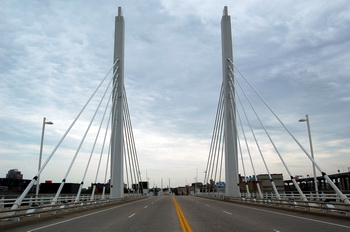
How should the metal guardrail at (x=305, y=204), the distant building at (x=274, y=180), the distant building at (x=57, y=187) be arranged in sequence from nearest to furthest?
the metal guardrail at (x=305, y=204)
the distant building at (x=274, y=180)
the distant building at (x=57, y=187)

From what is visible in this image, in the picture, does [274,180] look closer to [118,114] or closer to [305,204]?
[118,114]

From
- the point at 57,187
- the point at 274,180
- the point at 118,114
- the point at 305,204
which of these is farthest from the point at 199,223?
the point at 57,187

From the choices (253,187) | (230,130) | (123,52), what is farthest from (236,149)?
(253,187)

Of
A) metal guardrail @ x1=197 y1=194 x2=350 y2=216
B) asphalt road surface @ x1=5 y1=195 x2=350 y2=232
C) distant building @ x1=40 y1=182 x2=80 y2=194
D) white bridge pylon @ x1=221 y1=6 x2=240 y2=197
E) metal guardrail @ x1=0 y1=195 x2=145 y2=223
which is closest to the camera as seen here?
asphalt road surface @ x1=5 y1=195 x2=350 y2=232

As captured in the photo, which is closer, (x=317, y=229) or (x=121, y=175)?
(x=317, y=229)

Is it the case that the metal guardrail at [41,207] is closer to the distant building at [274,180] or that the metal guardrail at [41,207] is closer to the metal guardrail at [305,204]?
the metal guardrail at [305,204]

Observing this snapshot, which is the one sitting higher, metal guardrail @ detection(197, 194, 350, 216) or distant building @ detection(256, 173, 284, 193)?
distant building @ detection(256, 173, 284, 193)

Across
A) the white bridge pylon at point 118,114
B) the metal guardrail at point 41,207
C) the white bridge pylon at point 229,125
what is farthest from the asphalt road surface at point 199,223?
the white bridge pylon at point 118,114

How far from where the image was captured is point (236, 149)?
34.5 m

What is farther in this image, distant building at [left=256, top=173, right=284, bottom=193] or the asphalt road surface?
distant building at [left=256, top=173, right=284, bottom=193]

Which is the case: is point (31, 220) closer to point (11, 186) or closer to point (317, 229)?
point (317, 229)

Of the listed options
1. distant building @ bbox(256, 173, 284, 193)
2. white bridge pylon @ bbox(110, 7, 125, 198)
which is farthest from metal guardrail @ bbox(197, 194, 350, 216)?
distant building @ bbox(256, 173, 284, 193)

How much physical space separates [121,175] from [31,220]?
69.8 ft

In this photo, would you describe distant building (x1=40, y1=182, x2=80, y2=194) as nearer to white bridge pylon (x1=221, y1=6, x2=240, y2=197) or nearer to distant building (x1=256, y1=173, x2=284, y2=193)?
distant building (x1=256, y1=173, x2=284, y2=193)
